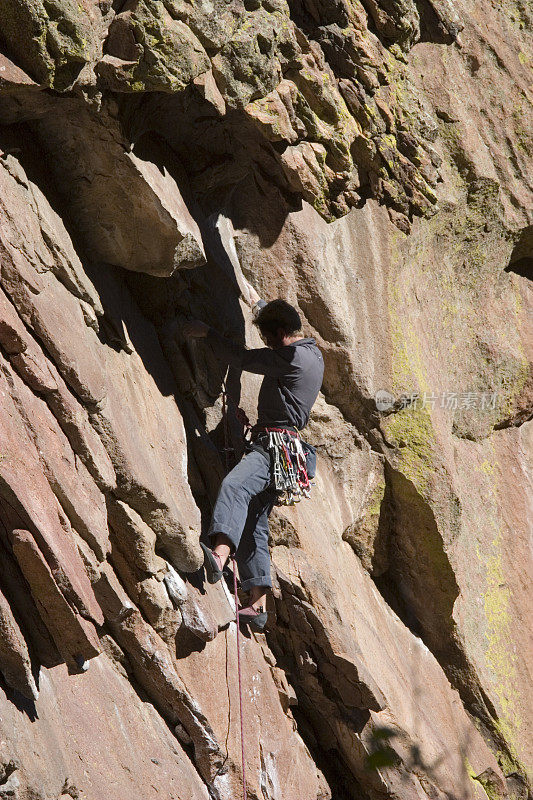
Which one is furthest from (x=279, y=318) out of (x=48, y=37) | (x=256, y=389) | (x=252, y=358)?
(x=48, y=37)

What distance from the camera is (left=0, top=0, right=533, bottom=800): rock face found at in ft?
15.3

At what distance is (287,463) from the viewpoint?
623cm

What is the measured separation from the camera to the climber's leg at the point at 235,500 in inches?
225

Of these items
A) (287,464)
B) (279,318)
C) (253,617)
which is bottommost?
(253,617)

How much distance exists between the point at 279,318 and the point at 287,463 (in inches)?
41.3

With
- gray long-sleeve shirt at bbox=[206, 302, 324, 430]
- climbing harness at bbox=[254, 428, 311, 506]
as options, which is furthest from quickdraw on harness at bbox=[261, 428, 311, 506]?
gray long-sleeve shirt at bbox=[206, 302, 324, 430]

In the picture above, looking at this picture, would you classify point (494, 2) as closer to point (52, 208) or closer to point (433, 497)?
point (433, 497)

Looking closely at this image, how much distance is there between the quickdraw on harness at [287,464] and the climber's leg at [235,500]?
0.07 metres

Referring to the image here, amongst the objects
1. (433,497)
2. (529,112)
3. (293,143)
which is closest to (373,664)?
(433,497)

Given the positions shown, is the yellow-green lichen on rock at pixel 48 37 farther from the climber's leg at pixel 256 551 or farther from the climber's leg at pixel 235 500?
the climber's leg at pixel 256 551

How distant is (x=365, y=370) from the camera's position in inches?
305

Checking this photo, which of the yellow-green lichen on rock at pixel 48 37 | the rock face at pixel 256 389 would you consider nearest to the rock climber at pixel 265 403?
the rock face at pixel 256 389

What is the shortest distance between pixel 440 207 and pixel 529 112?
74.9 inches

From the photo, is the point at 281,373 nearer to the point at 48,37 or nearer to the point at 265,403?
the point at 265,403
